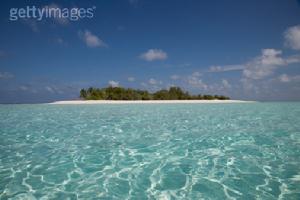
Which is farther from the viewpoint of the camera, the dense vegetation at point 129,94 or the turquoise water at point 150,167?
the dense vegetation at point 129,94

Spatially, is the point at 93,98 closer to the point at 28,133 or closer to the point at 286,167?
the point at 28,133

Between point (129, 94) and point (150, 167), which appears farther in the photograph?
point (129, 94)

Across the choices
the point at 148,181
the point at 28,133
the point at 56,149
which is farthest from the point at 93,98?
A: the point at 148,181

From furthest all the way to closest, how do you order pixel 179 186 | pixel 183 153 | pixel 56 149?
pixel 56 149
pixel 183 153
pixel 179 186

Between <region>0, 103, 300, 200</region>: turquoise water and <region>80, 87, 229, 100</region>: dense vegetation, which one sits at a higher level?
<region>80, 87, 229, 100</region>: dense vegetation

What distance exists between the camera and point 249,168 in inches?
215

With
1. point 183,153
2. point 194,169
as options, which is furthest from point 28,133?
point 194,169

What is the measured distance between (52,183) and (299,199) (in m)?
4.45

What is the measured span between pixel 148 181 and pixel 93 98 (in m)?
47.5

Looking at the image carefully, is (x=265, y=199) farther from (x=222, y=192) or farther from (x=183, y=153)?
(x=183, y=153)

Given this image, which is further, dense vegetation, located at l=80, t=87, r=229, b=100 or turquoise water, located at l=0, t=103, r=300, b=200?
dense vegetation, located at l=80, t=87, r=229, b=100

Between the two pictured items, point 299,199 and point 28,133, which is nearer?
point 299,199

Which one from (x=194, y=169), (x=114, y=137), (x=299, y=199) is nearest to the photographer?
(x=299, y=199)

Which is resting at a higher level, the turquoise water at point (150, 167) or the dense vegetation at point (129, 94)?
the dense vegetation at point (129, 94)
